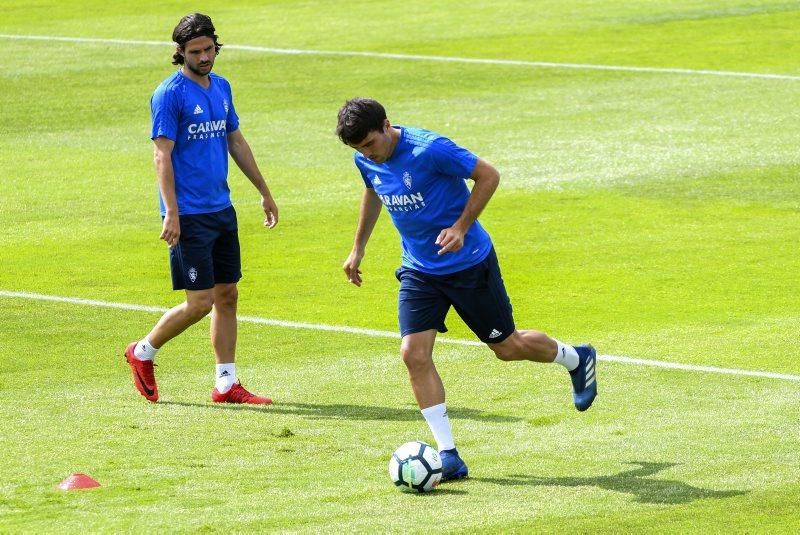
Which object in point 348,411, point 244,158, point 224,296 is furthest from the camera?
point 244,158

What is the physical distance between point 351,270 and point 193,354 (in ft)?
9.25

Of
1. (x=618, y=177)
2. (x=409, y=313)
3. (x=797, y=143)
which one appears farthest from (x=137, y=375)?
(x=797, y=143)

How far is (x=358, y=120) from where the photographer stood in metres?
8.85

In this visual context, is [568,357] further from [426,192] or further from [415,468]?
[415,468]

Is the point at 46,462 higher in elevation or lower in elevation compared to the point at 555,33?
higher

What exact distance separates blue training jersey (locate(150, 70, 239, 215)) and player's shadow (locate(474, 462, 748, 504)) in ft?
10.2

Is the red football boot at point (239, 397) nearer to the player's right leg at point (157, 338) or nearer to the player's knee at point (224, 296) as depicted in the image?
the player's right leg at point (157, 338)

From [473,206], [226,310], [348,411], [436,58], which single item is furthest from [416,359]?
[436,58]

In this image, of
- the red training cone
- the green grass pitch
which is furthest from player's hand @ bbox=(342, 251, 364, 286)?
the red training cone

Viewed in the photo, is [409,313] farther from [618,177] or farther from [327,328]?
[618,177]

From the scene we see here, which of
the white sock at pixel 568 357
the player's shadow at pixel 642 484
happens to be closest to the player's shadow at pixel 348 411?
the white sock at pixel 568 357

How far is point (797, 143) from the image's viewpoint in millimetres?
21234

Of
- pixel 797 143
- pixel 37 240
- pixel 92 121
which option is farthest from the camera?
pixel 92 121

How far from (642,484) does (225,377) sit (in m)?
3.38
